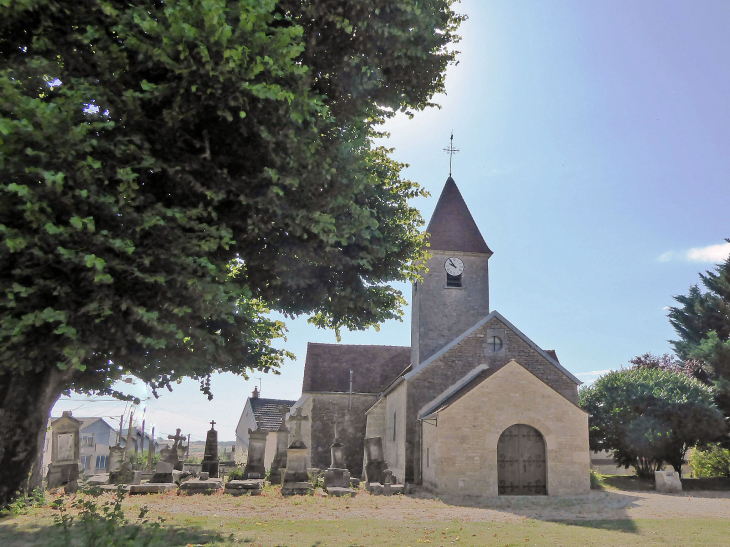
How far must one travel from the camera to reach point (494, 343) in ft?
70.9

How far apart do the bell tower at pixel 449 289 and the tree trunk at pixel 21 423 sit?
18210 millimetres

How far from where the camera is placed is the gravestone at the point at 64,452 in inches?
641

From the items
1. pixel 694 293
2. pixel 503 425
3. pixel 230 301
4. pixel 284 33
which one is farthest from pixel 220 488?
pixel 694 293

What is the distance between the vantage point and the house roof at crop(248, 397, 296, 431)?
36700 mm

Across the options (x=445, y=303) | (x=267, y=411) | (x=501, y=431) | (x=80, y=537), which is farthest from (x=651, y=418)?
(x=267, y=411)

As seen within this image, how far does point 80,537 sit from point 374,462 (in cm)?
1312

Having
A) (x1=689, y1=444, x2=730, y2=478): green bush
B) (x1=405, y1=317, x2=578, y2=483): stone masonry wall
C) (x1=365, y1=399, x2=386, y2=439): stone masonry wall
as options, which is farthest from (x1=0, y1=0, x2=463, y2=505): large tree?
(x1=689, y1=444, x2=730, y2=478): green bush

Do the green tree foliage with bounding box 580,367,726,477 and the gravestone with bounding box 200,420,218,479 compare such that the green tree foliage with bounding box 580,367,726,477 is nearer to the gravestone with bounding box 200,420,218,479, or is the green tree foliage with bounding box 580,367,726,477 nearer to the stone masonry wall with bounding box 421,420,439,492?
the stone masonry wall with bounding box 421,420,439,492

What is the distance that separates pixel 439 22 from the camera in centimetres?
864

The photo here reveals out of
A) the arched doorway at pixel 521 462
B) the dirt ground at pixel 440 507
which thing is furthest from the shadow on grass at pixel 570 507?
the arched doorway at pixel 521 462

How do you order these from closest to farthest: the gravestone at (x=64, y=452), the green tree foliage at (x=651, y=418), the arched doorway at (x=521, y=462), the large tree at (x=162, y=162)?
the large tree at (x=162, y=162) → the gravestone at (x=64, y=452) → the arched doorway at (x=521, y=462) → the green tree foliage at (x=651, y=418)

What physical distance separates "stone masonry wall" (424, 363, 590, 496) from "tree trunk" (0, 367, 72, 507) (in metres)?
11.9

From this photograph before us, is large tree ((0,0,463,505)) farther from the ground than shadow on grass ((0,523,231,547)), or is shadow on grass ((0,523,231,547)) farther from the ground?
large tree ((0,0,463,505))

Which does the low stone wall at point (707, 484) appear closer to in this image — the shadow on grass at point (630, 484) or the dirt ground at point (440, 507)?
the shadow on grass at point (630, 484)
